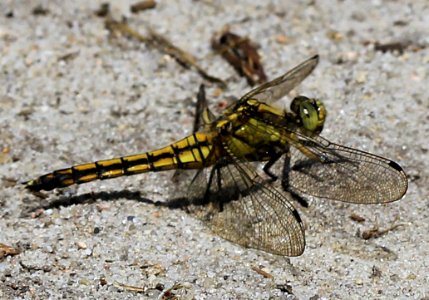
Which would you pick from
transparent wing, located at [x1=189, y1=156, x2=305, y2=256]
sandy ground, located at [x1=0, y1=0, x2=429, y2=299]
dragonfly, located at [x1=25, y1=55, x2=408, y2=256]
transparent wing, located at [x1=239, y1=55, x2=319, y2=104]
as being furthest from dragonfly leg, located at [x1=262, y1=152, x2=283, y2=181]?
transparent wing, located at [x1=239, y1=55, x2=319, y2=104]

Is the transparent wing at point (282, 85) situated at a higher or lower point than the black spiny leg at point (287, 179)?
higher

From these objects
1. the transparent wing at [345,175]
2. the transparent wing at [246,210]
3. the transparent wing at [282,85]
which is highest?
the transparent wing at [282,85]

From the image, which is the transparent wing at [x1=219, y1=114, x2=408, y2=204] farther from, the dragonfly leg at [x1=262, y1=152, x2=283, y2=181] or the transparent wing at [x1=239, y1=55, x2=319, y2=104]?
the transparent wing at [x1=239, y1=55, x2=319, y2=104]

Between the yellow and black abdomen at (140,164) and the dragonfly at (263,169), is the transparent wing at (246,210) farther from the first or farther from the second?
the yellow and black abdomen at (140,164)

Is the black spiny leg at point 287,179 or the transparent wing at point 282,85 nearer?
the black spiny leg at point 287,179

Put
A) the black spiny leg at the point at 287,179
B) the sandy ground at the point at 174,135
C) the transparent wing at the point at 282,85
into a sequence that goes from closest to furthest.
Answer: the sandy ground at the point at 174,135
the black spiny leg at the point at 287,179
the transparent wing at the point at 282,85

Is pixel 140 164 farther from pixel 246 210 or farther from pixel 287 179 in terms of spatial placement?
pixel 287 179

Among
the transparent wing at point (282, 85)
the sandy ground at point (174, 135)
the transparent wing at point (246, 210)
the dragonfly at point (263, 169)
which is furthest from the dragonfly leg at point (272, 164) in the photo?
the transparent wing at point (282, 85)

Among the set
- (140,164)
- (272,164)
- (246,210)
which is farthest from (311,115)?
(140,164)
